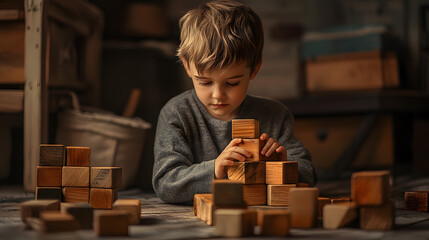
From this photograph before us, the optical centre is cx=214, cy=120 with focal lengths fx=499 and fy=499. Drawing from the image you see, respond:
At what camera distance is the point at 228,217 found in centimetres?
102

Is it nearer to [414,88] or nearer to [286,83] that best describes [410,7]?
[414,88]

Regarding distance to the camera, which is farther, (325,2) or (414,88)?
(325,2)

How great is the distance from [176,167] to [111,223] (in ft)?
1.81

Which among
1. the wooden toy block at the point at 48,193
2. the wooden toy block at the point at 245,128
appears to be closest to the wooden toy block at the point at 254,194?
the wooden toy block at the point at 245,128

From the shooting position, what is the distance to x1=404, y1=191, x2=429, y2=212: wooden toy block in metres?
1.41

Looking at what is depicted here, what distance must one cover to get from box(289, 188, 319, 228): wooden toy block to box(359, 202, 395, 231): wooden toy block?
0.11m

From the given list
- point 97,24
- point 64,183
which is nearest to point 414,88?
point 97,24

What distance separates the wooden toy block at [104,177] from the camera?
1.33 m

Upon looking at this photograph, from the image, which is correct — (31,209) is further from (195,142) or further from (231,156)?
(195,142)

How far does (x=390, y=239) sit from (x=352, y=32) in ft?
6.69

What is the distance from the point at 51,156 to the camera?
134cm

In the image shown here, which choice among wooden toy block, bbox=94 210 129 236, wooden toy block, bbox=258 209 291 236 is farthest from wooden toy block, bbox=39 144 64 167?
wooden toy block, bbox=258 209 291 236

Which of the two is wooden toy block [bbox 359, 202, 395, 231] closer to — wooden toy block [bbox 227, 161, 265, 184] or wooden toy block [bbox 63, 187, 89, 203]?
wooden toy block [bbox 227, 161, 265, 184]

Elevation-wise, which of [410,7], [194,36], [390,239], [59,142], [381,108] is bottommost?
[390,239]
